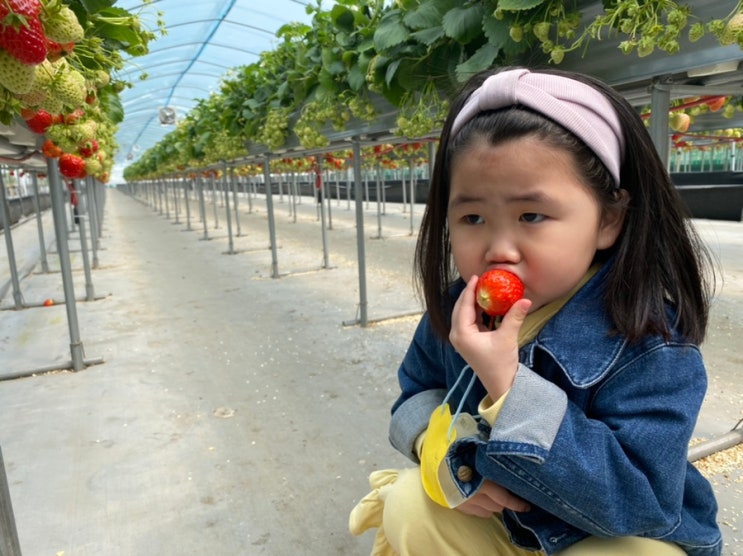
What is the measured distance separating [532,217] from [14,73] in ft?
2.92

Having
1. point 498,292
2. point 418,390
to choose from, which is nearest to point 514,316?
point 498,292

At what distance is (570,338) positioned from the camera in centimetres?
95

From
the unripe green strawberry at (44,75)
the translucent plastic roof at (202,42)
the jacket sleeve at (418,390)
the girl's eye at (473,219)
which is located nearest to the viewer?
the girl's eye at (473,219)

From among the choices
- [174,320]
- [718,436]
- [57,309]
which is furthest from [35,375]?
[718,436]

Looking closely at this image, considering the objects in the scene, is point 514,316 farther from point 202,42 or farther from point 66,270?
point 202,42

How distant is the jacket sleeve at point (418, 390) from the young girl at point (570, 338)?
5.5 inches

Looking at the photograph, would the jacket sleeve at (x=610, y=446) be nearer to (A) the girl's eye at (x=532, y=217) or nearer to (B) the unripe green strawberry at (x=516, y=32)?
(A) the girl's eye at (x=532, y=217)

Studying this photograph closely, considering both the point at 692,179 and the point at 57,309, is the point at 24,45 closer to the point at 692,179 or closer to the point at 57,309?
the point at 57,309

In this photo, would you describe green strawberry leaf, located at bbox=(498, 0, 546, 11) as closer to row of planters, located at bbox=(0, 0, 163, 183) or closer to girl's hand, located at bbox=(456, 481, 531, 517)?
row of planters, located at bbox=(0, 0, 163, 183)

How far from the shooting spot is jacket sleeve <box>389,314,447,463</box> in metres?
1.23

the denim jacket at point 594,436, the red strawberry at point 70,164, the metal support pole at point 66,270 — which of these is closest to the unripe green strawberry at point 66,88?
the denim jacket at point 594,436

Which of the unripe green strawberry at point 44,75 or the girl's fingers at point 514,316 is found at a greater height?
the unripe green strawberry at point 44,75

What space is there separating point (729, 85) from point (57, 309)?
5512 millimetres

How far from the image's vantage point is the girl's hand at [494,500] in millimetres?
981
